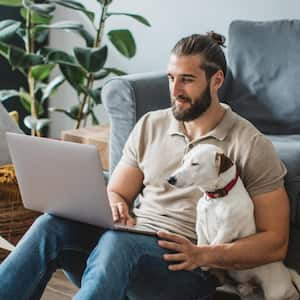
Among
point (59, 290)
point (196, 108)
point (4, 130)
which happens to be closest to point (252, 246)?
point (196, 108)

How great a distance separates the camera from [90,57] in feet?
10.0

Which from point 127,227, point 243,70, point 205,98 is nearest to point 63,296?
point 127,227

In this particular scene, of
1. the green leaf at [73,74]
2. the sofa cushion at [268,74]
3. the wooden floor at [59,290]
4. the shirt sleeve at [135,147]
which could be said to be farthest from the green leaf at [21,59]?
the shirt sleeve at [135,147]

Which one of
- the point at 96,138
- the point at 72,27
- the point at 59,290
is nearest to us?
the point at 59,290

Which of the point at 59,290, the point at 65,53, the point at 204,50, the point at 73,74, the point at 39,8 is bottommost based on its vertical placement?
the point at 59,290

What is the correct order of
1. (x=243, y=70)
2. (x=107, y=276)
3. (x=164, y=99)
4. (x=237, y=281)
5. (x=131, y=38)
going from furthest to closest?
(x=131, y=38) < (x=243, y=70) < (x=164, y=99) < (x=237, y=281) < (x=107, y=276)

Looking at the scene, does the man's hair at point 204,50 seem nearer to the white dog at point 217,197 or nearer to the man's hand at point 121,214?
the white dog at point 217,197

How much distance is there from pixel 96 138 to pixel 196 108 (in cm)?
102

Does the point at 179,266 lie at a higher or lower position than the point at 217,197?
lower

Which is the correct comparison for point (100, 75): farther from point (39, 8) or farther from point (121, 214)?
point (121, 214)

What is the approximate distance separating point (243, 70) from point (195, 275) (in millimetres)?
1168

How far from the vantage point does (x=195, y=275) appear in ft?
5.92

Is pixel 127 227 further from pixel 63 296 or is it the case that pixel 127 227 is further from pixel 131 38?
Result: pixel 131 38

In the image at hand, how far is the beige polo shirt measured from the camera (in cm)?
182
